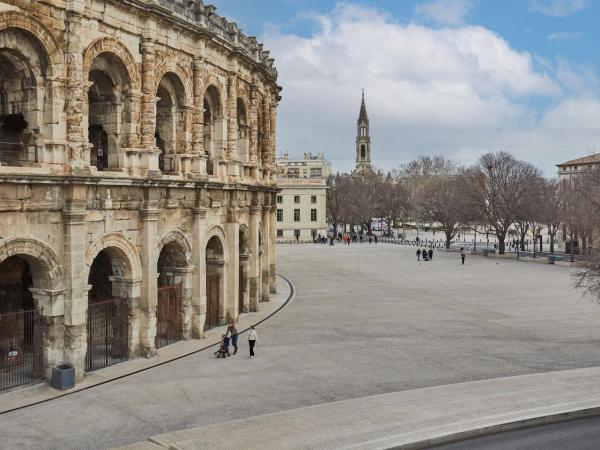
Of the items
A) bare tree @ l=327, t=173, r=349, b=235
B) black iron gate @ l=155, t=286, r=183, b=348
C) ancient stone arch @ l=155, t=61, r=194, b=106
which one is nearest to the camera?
ancient stone arch @ l=155, t=61, r=194, b=106

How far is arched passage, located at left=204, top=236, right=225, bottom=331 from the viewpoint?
23.8m

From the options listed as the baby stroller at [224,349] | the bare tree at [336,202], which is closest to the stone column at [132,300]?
the baby stroller at [224,349]

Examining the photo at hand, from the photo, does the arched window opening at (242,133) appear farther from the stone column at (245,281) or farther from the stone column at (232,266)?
the stone column at (245,281)

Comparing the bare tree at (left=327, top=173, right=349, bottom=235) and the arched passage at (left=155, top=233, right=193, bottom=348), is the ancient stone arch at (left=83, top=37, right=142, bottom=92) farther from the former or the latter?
the bare tree at (left=327, top=173, right=349, bottom=235)

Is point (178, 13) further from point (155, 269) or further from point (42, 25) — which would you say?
point (155, 269)

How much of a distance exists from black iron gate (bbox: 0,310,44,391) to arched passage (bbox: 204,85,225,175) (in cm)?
915

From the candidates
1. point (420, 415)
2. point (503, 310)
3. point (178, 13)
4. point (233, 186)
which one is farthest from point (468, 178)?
point (420, 415)

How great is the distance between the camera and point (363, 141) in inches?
5384

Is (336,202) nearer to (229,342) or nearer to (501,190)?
(501,190)

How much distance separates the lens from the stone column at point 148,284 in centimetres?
1903

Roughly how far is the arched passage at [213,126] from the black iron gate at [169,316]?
5363 millimetres

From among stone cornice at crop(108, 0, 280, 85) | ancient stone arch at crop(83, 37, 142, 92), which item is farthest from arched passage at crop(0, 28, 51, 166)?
stone cornice at crop(108, 0, 280, 85)

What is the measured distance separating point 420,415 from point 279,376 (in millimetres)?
4824

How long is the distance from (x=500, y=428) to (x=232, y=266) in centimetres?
1384
